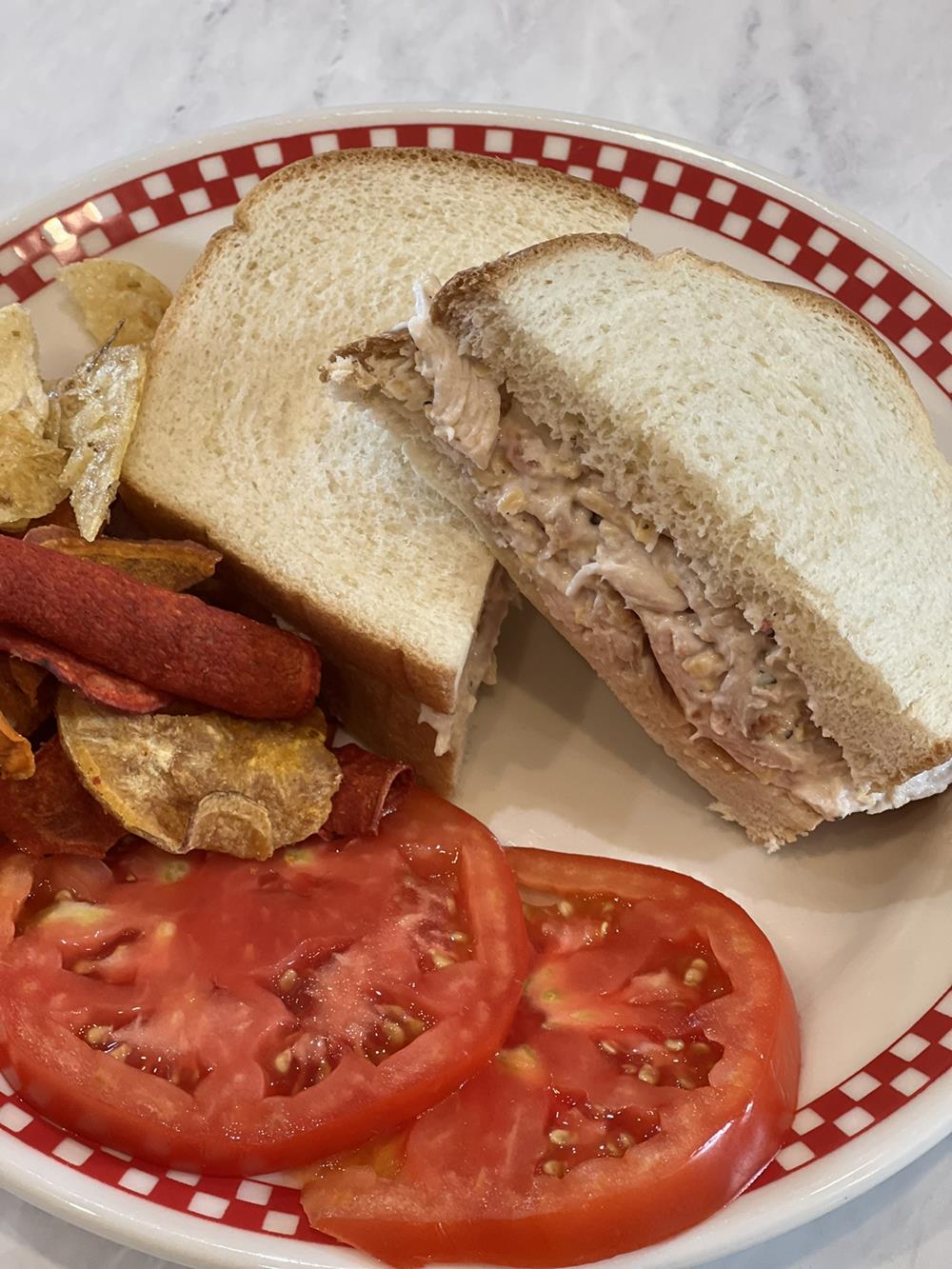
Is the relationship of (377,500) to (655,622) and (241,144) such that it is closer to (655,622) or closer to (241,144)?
(655,622)

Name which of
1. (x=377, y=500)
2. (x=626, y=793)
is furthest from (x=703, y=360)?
(x=626, y=793)

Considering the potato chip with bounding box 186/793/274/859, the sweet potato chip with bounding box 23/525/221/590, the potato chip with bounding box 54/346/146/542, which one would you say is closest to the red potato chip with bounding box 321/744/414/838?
the potato chip with bounding box 186/793/274/859

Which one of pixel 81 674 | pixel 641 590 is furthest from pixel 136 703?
pixel 641 590

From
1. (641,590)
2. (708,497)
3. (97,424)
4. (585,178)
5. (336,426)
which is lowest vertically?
(97,424)

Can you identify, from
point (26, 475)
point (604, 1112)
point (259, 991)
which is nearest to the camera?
point (604, 1112)

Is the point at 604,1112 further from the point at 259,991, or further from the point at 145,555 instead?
the point at 145,555

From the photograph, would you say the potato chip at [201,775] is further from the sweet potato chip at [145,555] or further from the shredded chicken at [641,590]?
the shredded chicken at [641,590]
